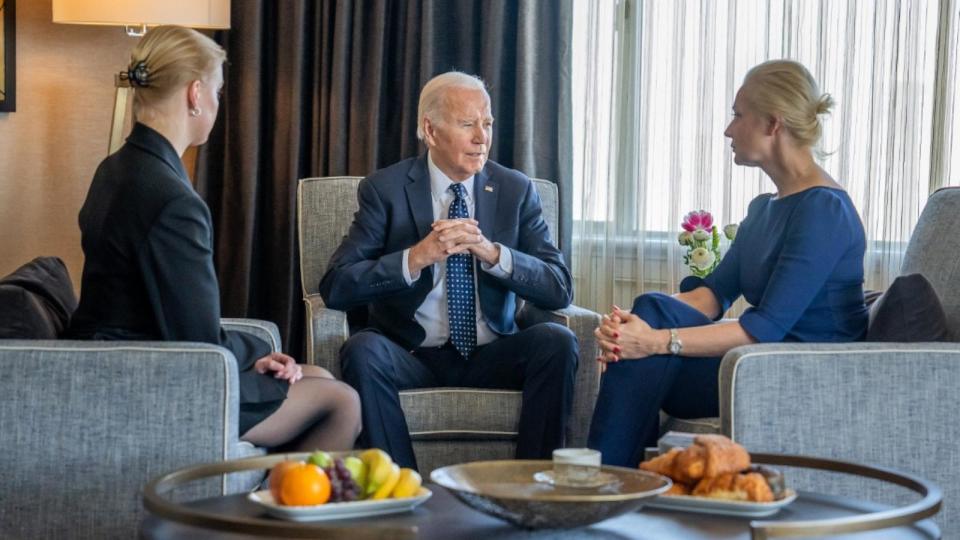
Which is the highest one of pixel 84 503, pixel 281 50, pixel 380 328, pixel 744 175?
pixel 281 50

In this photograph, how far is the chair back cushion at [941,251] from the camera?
10.2 ft

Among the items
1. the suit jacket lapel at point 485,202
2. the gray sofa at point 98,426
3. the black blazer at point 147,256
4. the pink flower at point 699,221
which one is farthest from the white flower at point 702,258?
the gray sofa at point 98,426

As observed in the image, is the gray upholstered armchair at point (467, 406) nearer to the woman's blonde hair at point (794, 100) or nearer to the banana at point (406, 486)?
the woman's blonde hair at point (794, 100)

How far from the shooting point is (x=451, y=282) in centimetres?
366

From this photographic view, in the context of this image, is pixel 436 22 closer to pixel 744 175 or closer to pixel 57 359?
pixel 744 175

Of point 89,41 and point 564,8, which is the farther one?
point 89,41

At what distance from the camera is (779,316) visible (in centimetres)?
301

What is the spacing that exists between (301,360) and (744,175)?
72.7 inches

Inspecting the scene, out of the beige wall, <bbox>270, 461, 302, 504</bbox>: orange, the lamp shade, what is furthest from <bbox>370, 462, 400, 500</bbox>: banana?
the beige wall

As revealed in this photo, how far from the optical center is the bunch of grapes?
1.92 metres

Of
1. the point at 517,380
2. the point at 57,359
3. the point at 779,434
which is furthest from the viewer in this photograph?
the point at 517,380

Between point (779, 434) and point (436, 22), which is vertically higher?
point (436, 22)

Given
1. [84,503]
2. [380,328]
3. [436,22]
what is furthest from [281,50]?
[84,503]

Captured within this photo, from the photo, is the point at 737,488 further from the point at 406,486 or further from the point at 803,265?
the point at 803,265
